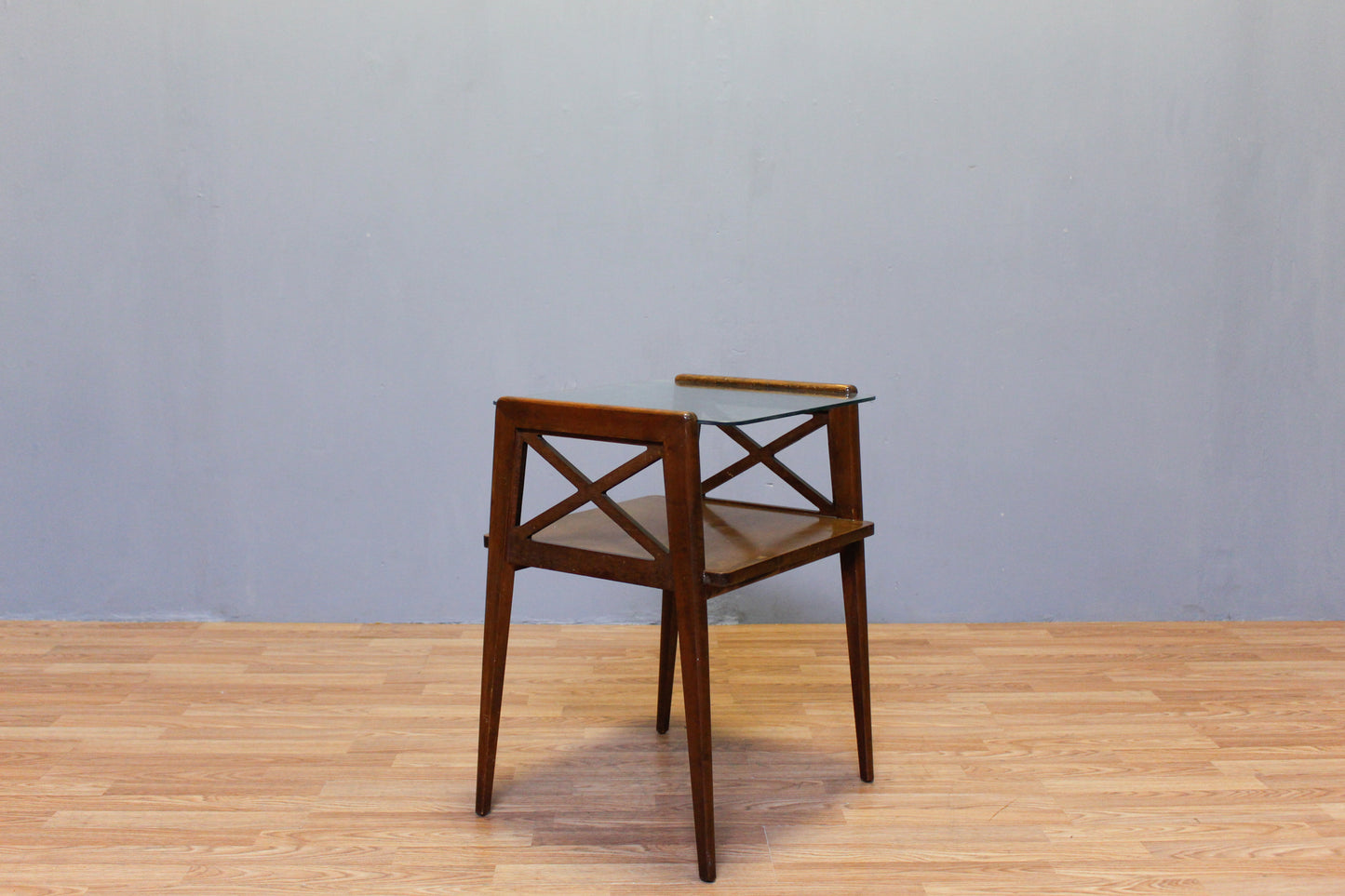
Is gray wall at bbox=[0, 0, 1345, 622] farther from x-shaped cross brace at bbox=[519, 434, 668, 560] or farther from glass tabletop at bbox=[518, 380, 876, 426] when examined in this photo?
x-shaped cross brace at bbox=[519, 434, 668, 560]

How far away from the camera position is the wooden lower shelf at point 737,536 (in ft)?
5.23

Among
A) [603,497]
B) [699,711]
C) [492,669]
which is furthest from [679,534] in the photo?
[492,669]

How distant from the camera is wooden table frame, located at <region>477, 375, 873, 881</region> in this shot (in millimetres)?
1531

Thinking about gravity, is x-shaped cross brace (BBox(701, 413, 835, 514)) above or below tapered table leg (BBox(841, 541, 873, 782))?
above

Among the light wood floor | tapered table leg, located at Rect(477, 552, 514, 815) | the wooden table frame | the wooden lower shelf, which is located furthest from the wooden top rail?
the light wood floor

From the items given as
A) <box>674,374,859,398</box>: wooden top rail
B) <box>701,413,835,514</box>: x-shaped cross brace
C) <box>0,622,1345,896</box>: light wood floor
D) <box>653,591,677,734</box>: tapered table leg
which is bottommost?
<box>0,622,1345,896</box>: light wood floor

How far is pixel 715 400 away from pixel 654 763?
0.63m

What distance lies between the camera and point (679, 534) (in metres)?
1.52

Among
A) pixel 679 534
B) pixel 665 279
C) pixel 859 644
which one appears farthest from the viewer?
pixel 665 279

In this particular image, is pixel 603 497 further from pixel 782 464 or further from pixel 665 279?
pixel 665 279

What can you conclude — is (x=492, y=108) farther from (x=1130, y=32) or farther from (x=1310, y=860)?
(x=1310, y=860)

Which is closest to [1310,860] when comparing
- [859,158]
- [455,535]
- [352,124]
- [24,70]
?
[859,158]

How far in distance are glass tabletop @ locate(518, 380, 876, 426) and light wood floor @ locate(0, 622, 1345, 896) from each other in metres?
0.62

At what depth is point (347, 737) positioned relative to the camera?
205 centimetres
